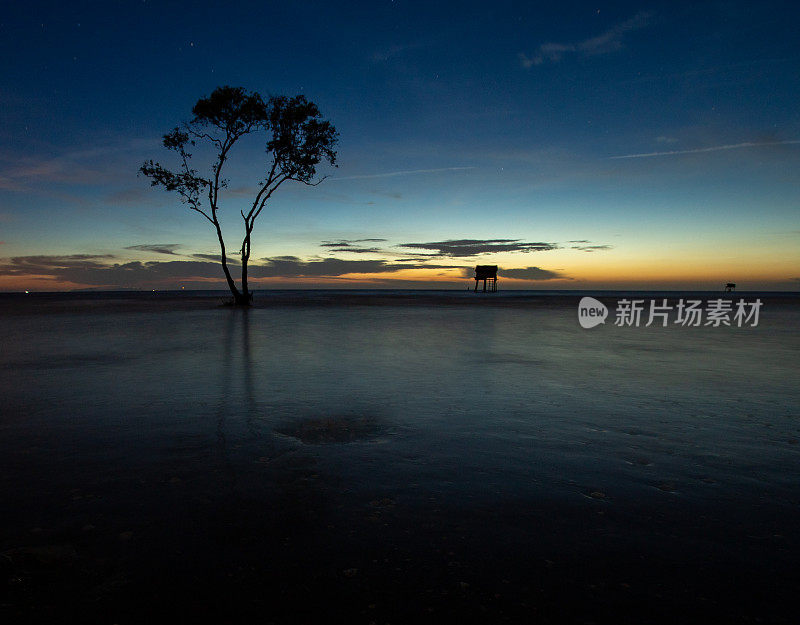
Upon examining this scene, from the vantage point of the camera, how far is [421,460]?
14.1 feet

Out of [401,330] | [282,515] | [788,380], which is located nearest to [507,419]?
[282,515]

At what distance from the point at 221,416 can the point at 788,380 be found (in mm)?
9161

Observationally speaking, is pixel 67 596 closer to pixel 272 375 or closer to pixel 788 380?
pixel 272 375

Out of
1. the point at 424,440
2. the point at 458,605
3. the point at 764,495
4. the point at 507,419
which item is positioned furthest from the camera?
the point at 507,419

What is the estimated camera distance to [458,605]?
2.35m

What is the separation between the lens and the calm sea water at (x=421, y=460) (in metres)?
2.92

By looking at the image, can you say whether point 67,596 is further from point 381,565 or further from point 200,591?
point 381,565

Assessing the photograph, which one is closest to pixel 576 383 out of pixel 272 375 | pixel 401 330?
pixel 272 375

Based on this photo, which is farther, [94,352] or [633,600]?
[94,352]

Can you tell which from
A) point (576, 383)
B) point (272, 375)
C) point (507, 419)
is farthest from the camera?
point (272, 375)

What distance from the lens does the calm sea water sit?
2924 mm

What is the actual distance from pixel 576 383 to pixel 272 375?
17.3ft

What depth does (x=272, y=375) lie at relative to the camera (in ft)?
28.8

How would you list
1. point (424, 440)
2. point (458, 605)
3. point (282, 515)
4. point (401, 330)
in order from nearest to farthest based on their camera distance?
point (458, 605) < point (282, 515) < point (424, 440) < point (401, 330)
